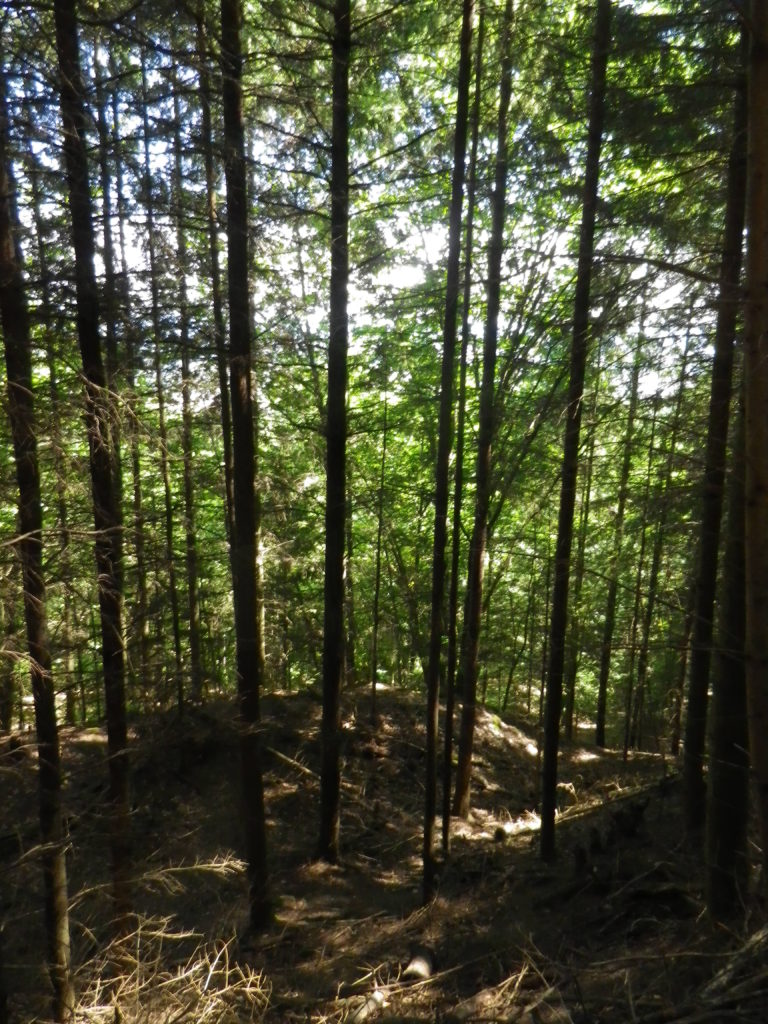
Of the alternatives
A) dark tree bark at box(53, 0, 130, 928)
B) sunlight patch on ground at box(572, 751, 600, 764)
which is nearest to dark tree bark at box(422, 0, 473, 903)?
dark tree bark at box(53, 0, 130, 928)

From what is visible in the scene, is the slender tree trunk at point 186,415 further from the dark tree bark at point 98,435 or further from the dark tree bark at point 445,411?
the dark tree bark at point 445,411

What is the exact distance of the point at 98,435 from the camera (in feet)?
19.5

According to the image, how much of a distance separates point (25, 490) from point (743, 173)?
25.0ft

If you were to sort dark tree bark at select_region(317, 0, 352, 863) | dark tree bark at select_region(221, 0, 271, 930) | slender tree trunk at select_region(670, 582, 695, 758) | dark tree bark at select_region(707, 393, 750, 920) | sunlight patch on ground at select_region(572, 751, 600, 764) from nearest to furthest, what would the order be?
1. dark tree bark at select_region(707, 393, 750, 920)
2. dark tree bark at select_region(221, 0, 271, 930)
3. dark tree bark at select_region(317, 0, 352, 863)
4. slender tree trunk at select_region(670, 582, 695, 758)
5. sunlight patch on ground at select_region(572, 751, 600, 764)

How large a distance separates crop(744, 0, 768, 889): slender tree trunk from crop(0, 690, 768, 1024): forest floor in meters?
1.38

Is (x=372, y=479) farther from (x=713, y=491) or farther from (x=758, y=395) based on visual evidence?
(x=758, y=395)

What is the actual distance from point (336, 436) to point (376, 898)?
6625mm

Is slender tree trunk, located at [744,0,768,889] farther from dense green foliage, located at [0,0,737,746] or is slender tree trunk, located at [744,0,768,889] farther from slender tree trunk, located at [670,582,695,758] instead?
slender tree trunk, located at [670,582,695,758]

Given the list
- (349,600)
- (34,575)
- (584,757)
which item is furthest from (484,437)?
(584,757)

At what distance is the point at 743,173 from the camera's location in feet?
24.1

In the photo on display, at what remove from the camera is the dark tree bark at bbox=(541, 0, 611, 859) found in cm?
754

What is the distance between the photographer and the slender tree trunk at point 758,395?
4043 millimetres

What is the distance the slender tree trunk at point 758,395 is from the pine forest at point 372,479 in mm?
19

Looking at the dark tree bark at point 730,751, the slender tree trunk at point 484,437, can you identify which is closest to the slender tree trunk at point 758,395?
the dark tree bark at point 730,751
